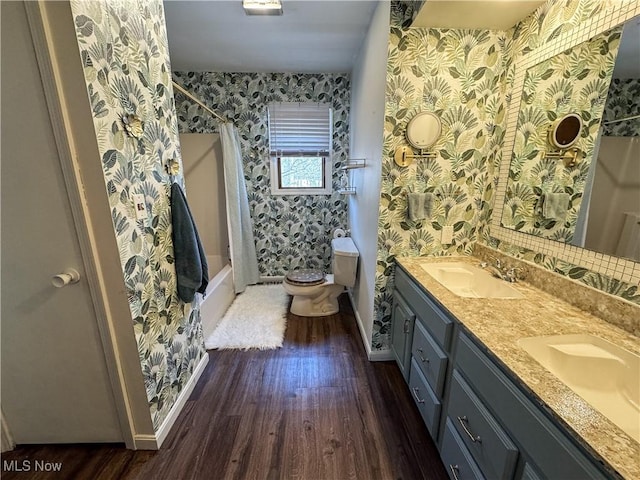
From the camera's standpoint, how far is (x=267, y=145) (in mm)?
3209

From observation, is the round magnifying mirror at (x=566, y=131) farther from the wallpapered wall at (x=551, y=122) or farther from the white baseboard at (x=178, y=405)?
the white baseboard at (x=178, y=405)

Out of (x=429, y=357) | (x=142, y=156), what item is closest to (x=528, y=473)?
(x=429, y=357)

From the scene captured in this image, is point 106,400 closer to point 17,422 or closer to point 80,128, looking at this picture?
point 17,422

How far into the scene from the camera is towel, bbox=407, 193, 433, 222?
5.77ft

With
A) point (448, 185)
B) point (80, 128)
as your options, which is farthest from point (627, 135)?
point (80, 128)

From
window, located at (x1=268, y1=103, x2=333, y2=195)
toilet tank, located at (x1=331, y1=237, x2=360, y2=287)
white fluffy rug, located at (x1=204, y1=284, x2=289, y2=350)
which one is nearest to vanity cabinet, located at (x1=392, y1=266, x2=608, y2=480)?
toilet tank, located at (x1=331, y1=237, x2=360, y2=287)

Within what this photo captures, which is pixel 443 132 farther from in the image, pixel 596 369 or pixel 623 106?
pixel 596 369

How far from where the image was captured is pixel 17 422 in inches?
54.0

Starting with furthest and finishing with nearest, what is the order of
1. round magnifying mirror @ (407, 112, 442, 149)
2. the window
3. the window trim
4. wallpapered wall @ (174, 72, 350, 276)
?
1. the window trim
2. the window
3. wallpapered wall @ (174, 72, 350, 276)
4. round magnifying mirror @ (407, 112, 442, 149)

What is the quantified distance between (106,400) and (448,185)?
2.31m

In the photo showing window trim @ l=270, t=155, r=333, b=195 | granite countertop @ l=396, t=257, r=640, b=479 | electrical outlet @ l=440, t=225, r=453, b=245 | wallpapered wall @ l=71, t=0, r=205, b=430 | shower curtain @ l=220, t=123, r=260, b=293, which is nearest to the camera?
granite countertop @ l=396, t=257, r=640, b=479

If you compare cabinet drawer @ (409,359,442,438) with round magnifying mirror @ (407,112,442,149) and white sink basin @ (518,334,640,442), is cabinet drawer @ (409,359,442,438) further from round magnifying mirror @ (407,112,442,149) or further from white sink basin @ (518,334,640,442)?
round magnifying mirror @ (407,112,442,149)

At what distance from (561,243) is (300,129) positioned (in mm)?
2722

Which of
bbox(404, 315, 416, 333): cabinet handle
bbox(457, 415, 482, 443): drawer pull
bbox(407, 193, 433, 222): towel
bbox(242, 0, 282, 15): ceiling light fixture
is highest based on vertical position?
bbox(242, 0, 282, 15): ceiling light fixture
